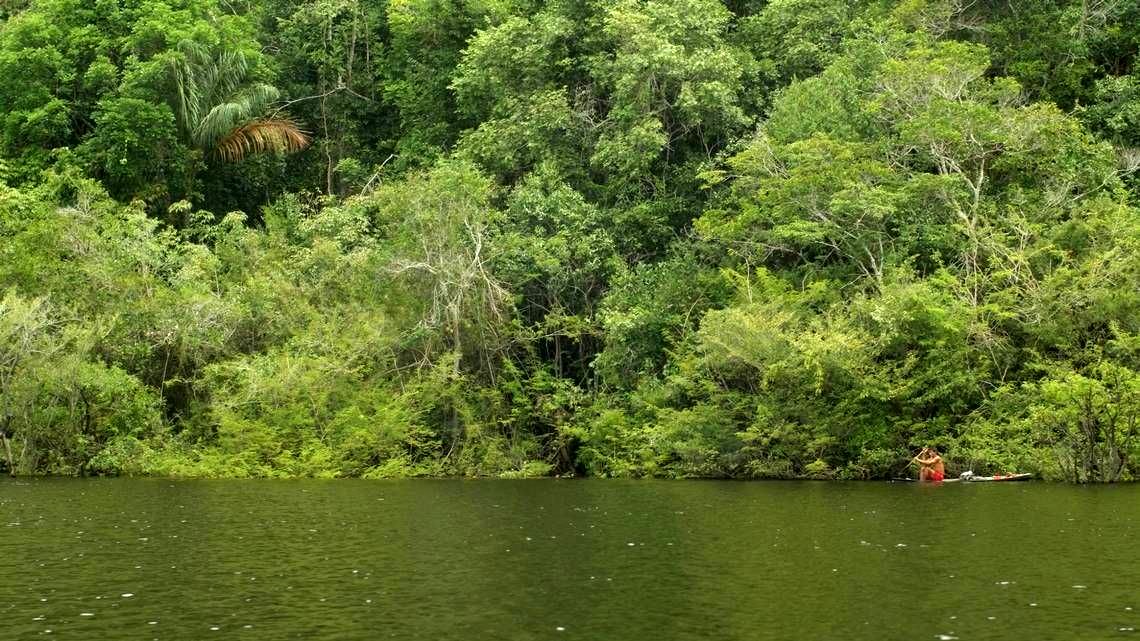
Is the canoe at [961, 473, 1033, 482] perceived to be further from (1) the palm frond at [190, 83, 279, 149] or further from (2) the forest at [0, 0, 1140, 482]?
(1) the palm frond at [190, 83, 279, 149]

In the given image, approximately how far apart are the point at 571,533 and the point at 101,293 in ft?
81.0

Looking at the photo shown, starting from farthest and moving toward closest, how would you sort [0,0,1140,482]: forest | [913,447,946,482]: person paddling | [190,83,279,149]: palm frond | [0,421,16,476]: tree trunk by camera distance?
[190,83,279,149]: palm frond
[0,421,16,476]: tree trunk
[0,0,1140,482]: forest
[913,447,946,482]: person paddling

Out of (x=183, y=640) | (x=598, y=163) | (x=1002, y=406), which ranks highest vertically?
(x=598, y=163)

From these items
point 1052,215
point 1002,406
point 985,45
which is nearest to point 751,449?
point 1002,406

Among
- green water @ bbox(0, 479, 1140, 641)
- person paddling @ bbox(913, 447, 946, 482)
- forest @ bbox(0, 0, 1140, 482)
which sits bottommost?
green water @ bbox(0, 479, 1140, 641)

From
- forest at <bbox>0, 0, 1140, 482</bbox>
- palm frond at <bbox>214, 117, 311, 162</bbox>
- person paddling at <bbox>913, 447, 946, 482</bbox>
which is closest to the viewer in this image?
person paddling at <bbox>913, 447, 946, 482</bbox>

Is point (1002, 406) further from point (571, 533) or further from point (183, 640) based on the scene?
point (183, 640)

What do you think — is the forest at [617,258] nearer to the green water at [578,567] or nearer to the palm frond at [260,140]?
the palm frond at [260,140]

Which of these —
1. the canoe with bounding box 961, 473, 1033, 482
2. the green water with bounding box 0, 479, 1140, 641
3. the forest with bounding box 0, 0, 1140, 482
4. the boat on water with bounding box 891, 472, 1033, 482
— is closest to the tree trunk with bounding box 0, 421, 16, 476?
the forest with bounding box 0, 0, 1140, 482

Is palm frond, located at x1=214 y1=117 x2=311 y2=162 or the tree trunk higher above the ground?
palm frond, located at x1=214 y1=117 x2=311 y2=162

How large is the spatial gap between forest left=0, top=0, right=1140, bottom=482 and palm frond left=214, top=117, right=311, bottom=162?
379 mm

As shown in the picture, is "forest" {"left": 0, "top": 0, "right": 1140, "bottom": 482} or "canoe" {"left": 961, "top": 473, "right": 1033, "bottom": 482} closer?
"canoe" {"left": 961, "top": 473, "right": 1033, "bottom": 482}

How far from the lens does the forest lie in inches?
1390

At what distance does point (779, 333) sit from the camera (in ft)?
116
